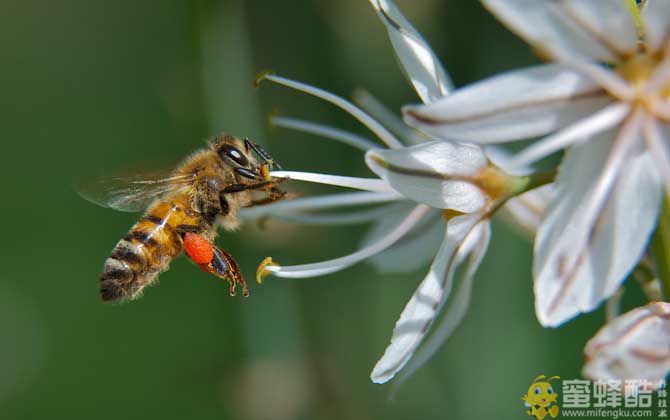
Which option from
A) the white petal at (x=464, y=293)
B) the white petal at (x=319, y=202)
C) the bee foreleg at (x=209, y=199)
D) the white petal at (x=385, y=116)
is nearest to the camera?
the white petal at (x=464, y=293)

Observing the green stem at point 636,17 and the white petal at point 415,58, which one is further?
the white petal at point 415,58

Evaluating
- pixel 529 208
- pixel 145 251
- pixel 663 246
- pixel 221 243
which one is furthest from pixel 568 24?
pixel 221 243

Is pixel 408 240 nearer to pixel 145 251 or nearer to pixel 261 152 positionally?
pixel 261 152

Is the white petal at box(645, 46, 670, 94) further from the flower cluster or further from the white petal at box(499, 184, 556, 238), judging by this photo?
the white petal at box(499, 184, 556, 238)

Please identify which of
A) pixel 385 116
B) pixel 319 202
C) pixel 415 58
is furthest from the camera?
pixel 385 116

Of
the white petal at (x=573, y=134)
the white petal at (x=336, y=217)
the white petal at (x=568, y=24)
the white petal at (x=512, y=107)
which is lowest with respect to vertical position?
the white petal at (x=336, y=217)

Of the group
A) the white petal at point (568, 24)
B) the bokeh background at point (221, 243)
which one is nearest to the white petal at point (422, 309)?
the white petal at point (568, 24)

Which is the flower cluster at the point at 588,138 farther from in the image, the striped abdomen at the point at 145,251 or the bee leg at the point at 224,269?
the striped abdomen at the point at 145,251
